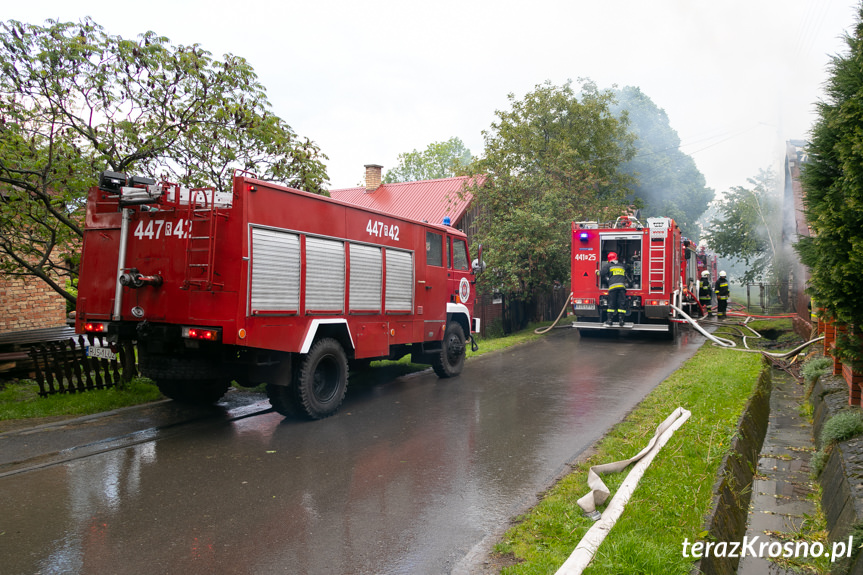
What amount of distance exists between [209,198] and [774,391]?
9554 mm

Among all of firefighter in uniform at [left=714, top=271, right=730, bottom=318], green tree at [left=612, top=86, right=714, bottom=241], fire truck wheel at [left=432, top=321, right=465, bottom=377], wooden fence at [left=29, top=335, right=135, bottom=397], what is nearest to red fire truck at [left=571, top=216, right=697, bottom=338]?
firefighter in uniform at [left=714, top=271, right=730, bottom=318]

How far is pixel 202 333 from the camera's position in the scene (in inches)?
246

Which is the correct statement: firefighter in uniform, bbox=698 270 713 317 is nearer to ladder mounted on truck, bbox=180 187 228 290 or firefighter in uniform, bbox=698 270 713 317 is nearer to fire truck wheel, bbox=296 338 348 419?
fire truck wheel, bbox=296 338 348 419

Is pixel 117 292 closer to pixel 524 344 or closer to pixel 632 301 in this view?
pixel 524 344

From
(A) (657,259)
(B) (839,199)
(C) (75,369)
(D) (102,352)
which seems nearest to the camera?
(B) (839,199)

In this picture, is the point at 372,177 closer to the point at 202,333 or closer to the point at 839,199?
the point at 202,333

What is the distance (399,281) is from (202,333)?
3315 mm

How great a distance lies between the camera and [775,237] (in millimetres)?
31422

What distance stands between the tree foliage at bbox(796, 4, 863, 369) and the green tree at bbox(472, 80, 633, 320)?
12798mm

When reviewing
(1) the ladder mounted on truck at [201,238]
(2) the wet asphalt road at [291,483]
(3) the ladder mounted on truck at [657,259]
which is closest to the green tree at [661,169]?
(3) the ladder mounted on truck at [657,259]

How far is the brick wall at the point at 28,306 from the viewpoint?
44.1 ft

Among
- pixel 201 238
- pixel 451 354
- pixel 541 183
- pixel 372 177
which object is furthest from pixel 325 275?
pixel 372 177

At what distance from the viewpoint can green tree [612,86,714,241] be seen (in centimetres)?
4842

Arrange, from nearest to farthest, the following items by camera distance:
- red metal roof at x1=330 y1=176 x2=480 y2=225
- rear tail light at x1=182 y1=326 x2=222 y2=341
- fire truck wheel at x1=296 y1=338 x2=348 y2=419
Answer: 1. rear tail light at x1=182 y1=326 x2=222 y2=341
2. fire truck wheel at x1=296 y1=338 x2=348 y2=419
3. red metal roof at x1=330 y1=176 x2=480 y2=225
